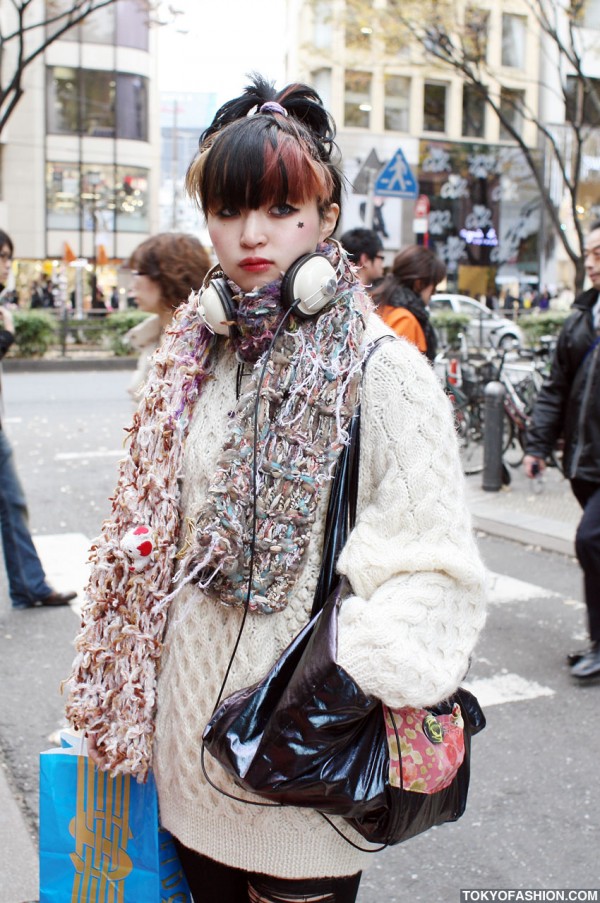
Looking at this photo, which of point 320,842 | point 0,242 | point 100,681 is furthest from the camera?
point 0,242

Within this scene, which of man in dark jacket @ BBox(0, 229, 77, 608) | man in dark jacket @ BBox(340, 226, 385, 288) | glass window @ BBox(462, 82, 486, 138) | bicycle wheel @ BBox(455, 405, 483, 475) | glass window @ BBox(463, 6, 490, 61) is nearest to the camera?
man in dark jacket @ BBox(0, 229, 77, 608)

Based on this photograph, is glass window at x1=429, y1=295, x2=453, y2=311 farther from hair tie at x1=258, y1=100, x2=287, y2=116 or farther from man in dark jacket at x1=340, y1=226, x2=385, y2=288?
hair tie at x1=258, y1=100, x2=287, y2=116

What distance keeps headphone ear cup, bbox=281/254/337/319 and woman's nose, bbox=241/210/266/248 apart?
0.07 meters

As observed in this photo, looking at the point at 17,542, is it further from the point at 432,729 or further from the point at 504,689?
the point at 432,729

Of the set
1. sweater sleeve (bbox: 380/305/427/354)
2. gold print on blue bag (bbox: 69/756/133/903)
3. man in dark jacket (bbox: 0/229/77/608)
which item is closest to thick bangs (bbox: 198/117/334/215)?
gold print on blue bag (bbox: 69/756/133/903)

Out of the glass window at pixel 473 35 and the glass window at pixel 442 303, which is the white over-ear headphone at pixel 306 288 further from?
the glass window at pixel 442 303

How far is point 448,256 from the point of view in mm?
40812

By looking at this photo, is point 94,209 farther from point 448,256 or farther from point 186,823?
point 186,823

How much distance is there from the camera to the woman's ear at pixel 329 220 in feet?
5.63

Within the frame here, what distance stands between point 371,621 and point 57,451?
9246 mm

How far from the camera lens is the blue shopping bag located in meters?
1.72

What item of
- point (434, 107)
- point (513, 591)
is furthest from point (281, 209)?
point (434, 107)

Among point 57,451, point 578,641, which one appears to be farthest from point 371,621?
point 57,451

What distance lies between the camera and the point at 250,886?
5.53 feet
